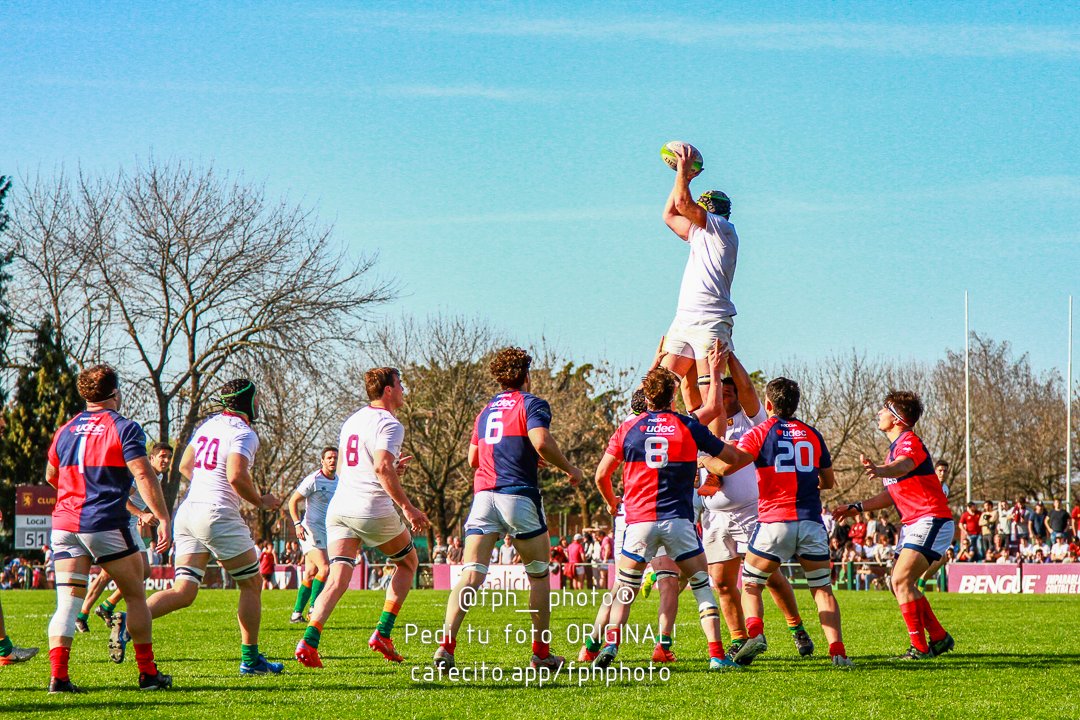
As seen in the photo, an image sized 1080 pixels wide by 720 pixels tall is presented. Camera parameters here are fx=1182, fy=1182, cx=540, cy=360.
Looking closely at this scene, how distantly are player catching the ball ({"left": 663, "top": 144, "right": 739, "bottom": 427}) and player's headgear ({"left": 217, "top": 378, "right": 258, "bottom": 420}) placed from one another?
3.39 m

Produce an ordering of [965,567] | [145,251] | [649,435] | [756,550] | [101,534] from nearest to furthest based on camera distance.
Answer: [101,534] → [649,435] → [756,550] → [965,567] → [145,251]

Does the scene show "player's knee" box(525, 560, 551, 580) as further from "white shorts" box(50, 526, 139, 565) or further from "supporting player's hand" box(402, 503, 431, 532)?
"white shorts" box(50, 526, 139, 565)

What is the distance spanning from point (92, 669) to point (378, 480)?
279 cm

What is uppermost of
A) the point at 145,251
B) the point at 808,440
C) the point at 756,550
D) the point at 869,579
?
the point at 145,251

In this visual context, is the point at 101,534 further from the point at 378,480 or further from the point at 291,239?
the point at 291,239

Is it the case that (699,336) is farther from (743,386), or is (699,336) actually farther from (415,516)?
(415,516)

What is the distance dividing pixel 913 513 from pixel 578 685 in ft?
12.4

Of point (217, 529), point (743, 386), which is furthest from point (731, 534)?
point (217, 529)

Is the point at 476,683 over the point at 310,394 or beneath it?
beneath

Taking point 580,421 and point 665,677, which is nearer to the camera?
point 665,677

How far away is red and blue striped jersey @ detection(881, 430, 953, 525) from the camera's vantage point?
10.2 m

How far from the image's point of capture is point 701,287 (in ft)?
31.6

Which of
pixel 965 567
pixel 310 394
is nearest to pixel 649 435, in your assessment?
pixel 965 567

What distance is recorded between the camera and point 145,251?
3856 centimetres
